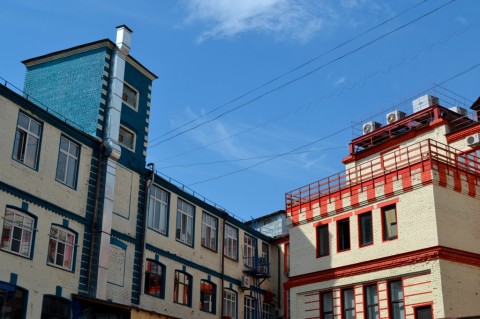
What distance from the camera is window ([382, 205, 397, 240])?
104 feet

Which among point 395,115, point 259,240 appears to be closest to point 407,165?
point 395,115

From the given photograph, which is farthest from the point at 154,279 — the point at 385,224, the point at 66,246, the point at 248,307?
the point at 385,224

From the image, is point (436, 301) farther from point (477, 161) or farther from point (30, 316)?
point (30, 316)

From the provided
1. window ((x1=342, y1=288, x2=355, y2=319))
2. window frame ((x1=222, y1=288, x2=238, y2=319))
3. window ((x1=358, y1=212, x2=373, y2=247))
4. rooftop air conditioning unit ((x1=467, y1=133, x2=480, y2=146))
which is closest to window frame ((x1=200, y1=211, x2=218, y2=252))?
window frame ((x1=222, y1=288, x2=238, y2=319))

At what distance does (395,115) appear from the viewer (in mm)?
41719

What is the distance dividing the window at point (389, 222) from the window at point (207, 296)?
1224 centimetres

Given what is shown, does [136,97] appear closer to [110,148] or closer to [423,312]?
[110,148]

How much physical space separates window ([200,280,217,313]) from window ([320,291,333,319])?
806 cm

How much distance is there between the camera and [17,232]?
26.9m

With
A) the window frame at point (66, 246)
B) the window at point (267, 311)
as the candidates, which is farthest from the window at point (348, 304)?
the window frame at point (66, 246)

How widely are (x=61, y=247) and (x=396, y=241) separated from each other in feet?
50.1

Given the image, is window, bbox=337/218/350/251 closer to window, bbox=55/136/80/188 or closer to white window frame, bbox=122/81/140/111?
white window frame, bbox=122/81/140/111

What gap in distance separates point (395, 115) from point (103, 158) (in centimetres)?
1920

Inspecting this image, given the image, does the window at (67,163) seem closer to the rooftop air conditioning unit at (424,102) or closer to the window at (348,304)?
the window at (348,304)
